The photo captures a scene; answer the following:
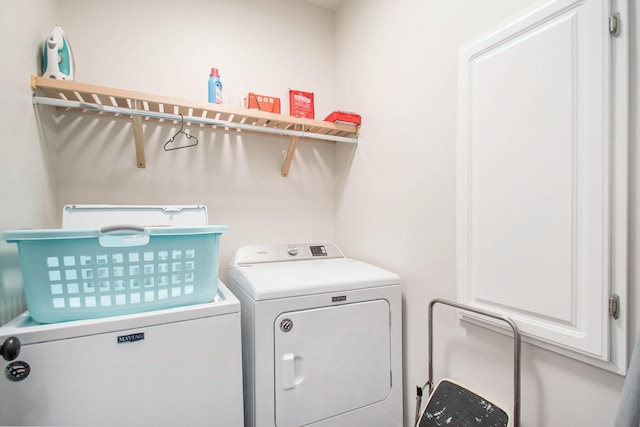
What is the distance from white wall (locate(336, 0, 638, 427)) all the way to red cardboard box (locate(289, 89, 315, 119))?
1.17ft

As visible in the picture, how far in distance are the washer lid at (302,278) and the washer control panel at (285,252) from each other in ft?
0.16

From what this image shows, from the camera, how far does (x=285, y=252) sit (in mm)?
1960

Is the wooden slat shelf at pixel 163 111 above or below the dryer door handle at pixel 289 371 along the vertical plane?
above

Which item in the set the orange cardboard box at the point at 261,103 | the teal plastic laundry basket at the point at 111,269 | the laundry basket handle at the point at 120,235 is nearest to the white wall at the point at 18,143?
the teal plastic laundry basket at the point at 111,269

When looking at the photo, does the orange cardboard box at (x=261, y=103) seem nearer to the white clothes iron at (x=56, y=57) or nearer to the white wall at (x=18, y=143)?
the white clothes iron at (x=56, y=57)

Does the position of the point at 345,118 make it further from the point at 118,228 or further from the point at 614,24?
the point at 118,228

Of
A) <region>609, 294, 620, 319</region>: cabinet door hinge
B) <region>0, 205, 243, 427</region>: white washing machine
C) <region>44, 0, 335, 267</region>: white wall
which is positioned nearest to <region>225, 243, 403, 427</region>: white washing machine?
<region>0, 205, 243, 427</region>: white washing machine

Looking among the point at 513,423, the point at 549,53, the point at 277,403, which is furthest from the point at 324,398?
the point at 549,53

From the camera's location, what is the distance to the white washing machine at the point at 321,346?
128cm

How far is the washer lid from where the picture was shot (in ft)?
4.31

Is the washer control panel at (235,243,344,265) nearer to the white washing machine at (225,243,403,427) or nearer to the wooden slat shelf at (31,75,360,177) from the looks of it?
the white washing machine at (225,243,403,427)

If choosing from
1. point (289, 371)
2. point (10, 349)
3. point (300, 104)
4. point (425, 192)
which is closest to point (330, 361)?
point (289, 371)

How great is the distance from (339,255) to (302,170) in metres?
0.74

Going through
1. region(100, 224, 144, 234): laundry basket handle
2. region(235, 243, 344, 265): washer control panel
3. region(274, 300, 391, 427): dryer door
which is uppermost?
region(100, 224, 144, 234): laundry basket handle
